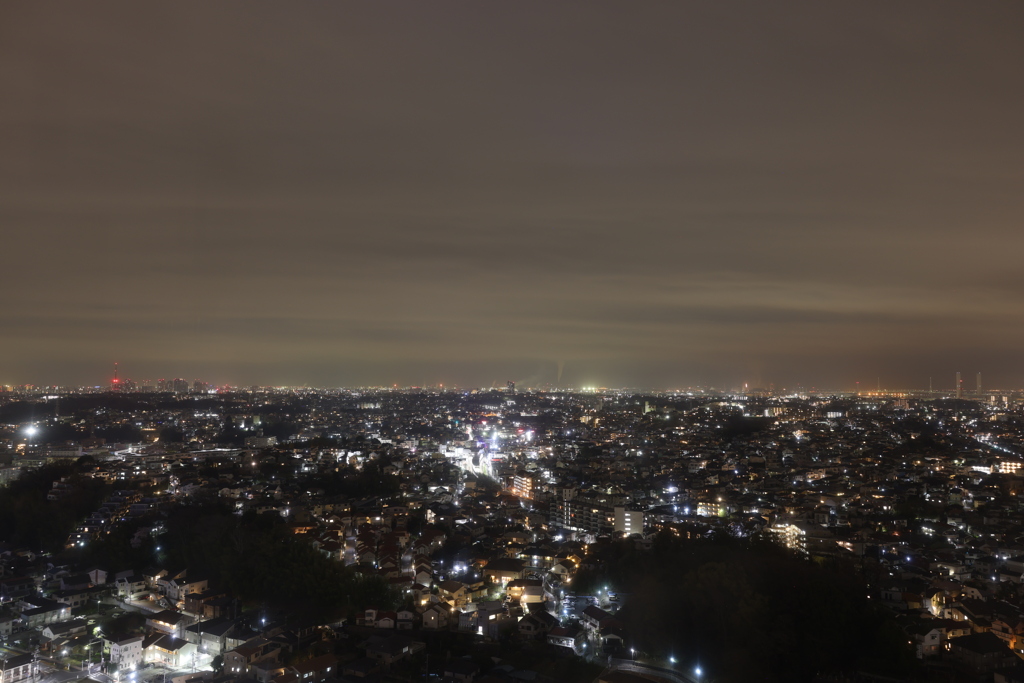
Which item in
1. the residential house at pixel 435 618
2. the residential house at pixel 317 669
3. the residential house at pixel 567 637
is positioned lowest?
the residential house at pixel 317 669

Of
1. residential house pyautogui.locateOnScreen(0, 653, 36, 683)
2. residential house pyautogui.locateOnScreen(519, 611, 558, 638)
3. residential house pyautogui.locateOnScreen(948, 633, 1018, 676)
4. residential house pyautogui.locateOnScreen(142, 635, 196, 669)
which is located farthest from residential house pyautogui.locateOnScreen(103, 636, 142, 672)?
residential house pyautogui.locateOnScreen(948, 633, 1018, 676)

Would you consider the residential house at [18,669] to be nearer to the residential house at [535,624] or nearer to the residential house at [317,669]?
the residential house at [317,669]

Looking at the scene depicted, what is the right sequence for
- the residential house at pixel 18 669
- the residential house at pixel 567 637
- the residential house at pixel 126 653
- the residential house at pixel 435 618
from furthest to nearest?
the residential house at pixel 435 618 < the residential house at pixel 567 637 < the residential house at pixel 126 653 < the residential house at pixel 18 669

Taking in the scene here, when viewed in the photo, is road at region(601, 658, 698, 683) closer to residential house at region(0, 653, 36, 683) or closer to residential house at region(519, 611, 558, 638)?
residential house at region(519, 611, 558, 638)

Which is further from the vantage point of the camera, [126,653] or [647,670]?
[126,653]

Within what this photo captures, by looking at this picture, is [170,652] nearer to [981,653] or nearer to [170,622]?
[170,622]

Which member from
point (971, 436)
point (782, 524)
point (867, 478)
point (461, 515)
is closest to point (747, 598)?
point (782, 524)

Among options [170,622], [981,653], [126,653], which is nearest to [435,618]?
[170,622]

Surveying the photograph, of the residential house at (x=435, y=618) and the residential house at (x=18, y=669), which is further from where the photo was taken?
the residential house at (x=435, y=618)

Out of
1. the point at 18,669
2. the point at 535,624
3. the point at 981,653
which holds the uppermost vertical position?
the point at 981,653

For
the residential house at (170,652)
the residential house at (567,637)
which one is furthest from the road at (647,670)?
the residential house at (170,652)

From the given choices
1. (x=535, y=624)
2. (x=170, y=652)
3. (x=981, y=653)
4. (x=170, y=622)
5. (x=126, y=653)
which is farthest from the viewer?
(x=170, y=622)

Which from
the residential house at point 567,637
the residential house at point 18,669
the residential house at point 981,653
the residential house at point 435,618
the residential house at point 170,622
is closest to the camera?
the residential house at point 981,653
